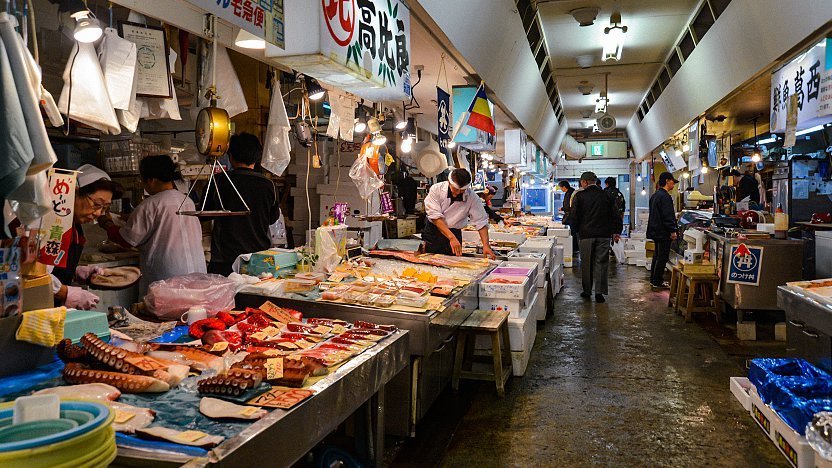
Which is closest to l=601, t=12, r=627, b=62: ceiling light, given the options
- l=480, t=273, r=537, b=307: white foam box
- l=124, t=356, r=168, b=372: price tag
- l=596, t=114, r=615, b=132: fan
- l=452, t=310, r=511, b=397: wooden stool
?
l=480, t=273, r=537, b=307: white foam box

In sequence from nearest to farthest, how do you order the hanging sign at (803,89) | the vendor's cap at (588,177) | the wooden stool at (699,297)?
1. the hanging sign at (803,89)
2. the wooden stool at (699,297)
3. the vendor's cap at (588,177)

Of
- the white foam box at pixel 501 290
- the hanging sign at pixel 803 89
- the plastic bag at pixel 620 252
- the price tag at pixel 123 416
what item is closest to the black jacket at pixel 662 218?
the hanging sign at pixel 803 89

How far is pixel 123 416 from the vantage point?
2135mm

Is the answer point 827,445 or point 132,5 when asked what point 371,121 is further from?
point 827,445

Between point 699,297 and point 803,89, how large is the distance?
14.0 feet

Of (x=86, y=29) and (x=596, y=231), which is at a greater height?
(x=86, y=29)

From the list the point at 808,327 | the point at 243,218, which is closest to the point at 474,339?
the point at 243,218

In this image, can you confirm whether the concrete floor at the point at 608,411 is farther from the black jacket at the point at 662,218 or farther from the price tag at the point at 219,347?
the black jacket at the point at 662,218

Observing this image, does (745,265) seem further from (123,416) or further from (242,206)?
(123,416)

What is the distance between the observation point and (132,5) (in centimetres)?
411

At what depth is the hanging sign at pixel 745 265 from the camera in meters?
7.66

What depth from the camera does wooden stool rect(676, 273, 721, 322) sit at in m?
8.88

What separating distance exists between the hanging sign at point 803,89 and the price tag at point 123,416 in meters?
6.65

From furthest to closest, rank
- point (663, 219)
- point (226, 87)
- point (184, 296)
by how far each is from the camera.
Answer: point (663, 219) < point (226, 87) < point (184, 296)
